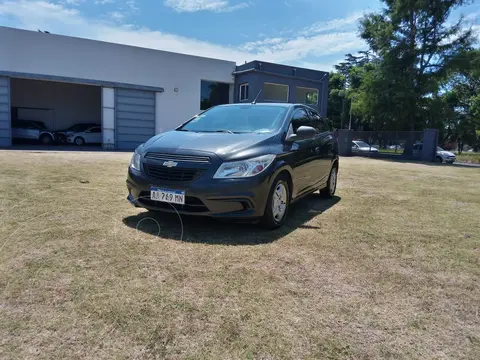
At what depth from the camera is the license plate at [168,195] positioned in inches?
160

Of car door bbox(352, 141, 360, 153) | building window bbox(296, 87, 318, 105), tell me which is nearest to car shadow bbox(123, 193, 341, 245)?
car door bbox(352, 141, 360, 153)

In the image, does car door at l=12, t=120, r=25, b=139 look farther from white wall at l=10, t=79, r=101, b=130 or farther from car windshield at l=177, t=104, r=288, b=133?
car windshield at l=177, t=104, r=288, b=133

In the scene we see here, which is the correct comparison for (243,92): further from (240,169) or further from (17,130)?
(240,169)

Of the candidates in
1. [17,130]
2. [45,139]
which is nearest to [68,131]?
[45,139]

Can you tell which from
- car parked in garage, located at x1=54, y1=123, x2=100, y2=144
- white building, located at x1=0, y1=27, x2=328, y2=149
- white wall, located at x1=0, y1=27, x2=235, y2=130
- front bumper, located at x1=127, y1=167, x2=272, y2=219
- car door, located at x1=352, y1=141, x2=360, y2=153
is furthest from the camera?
car door, located at x1=352, y1=141, x2=360, y2=153

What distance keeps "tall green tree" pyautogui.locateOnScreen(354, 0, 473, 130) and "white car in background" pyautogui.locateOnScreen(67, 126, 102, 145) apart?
19.3m

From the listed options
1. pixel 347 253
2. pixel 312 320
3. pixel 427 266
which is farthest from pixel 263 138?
A: pixel 312 320

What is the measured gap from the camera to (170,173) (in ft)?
13.7

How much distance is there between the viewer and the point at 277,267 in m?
3.30

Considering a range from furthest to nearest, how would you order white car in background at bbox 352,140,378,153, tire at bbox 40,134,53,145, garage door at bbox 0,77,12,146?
white car in background at bbox 352,140,378,153
tire at bbox 40,134,53,145
garage door at bbox 0,77,12,146

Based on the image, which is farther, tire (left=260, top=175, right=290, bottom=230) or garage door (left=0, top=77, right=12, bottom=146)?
garage door (left=0, top=77, right=12, bottom=146)

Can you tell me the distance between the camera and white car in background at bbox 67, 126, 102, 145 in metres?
23.4

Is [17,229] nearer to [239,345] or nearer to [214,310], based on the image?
[214,310]

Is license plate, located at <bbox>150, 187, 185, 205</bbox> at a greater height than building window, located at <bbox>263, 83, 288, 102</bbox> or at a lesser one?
lesser
